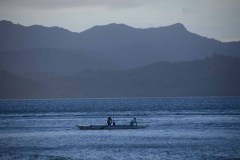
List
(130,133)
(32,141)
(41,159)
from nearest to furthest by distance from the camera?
(41,159) < (32,141) < (130,133)

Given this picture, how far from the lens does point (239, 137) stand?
75.6m

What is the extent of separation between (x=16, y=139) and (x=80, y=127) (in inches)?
651

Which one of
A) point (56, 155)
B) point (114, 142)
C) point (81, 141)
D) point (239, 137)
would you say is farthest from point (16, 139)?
point (239, 137)

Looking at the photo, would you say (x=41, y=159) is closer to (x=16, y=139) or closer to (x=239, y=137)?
(x=16, y=139)

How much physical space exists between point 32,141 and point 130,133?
16.2 m

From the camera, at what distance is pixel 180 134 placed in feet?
270

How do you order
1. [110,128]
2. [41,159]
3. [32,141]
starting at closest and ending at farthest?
[41,159]
[32,141]
[110,128]

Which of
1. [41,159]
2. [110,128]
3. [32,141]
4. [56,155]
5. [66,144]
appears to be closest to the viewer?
[41,159]

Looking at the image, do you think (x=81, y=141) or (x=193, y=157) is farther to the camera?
(x=81, y=141)

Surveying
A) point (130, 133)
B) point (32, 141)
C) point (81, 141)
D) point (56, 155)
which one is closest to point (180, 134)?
point (130, 133)

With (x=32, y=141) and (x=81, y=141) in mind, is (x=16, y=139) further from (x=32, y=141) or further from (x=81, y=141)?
(x=81, y=141)

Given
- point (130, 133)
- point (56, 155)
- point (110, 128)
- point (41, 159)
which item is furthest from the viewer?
point (110, 128)

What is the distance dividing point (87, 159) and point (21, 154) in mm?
8670

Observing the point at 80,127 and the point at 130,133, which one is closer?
the point at 130,133
